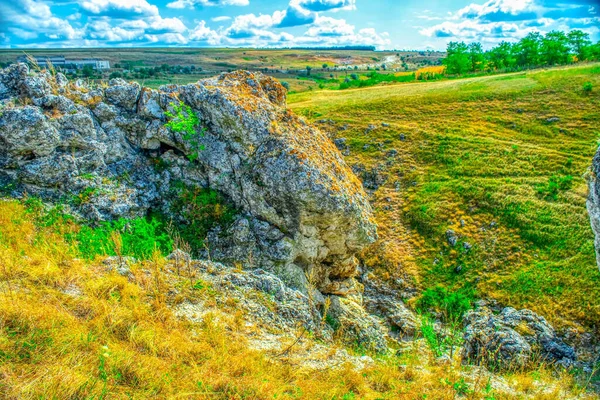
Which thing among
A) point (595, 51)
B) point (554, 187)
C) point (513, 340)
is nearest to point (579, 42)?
point (595, 51)

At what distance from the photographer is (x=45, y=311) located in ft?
17.8

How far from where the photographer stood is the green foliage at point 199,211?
42.0ft

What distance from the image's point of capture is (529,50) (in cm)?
7638

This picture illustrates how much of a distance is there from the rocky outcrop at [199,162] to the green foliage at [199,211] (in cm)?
26

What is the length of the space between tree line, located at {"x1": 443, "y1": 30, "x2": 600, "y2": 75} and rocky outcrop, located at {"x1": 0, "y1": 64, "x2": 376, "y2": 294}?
3080 inches

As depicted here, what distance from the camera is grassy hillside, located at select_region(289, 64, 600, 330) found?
20.2 m

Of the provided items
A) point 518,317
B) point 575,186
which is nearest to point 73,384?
point 518,317

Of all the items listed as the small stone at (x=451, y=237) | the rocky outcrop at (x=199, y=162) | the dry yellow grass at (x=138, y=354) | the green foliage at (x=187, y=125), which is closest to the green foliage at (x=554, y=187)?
the small stone at (x=451, y=237)

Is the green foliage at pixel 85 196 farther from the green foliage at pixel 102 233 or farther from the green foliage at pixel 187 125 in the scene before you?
the green foliage at pixel 187 125

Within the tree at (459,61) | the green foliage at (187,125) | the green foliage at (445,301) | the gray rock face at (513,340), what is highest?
the tree at (459,61)

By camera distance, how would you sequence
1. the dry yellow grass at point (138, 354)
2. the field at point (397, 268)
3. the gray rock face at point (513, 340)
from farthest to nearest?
the gray rock face at point (513, 340)
the field at point (397, 268)
the dry yellow grass at point (138, 354)

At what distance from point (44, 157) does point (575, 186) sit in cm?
3301

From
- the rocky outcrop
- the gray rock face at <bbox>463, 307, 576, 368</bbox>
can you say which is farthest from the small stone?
the rocky outcrop

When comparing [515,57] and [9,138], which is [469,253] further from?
[515,57]
